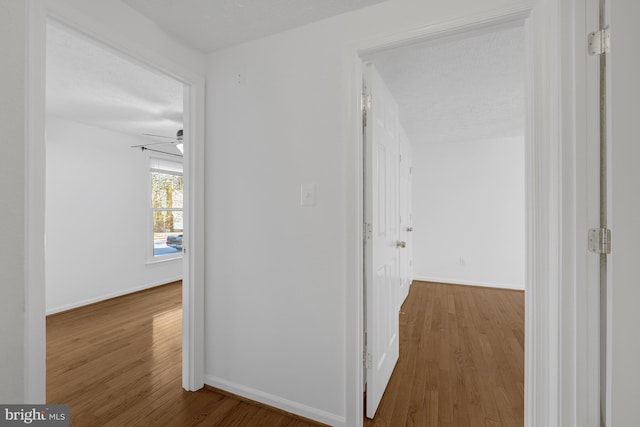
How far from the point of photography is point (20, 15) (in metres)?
1.12

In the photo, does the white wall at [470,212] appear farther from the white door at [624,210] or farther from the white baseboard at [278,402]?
the white door at [624,210]

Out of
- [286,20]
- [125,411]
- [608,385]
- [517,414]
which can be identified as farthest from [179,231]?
[608,385]

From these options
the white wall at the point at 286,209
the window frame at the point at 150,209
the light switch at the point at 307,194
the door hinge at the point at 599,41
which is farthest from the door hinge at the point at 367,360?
the window frame at the point at 150,209

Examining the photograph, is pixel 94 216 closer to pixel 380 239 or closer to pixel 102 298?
pixel 102 298

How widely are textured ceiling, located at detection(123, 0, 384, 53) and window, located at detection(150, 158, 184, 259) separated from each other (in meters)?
3.57

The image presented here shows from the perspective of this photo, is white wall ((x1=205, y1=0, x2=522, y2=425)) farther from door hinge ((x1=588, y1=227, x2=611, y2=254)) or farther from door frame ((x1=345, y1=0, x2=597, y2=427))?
door hinge ((x1=588, y1=227, x2=611, y2=254))

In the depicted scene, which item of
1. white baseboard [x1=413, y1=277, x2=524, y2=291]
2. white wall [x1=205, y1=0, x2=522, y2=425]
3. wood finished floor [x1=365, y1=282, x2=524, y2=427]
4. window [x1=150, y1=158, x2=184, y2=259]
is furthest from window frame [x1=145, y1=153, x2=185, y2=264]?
white baseboard [x1=413, y1=277, x2=524, y2=291]

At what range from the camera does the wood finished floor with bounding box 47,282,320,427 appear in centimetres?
172

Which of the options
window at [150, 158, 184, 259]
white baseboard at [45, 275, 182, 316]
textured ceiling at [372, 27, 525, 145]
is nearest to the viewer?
textured ceiling at [372, 27, 525, 145]

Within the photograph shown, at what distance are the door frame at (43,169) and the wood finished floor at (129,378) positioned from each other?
0.24 meters

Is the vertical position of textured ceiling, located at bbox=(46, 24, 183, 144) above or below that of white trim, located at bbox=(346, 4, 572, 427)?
above

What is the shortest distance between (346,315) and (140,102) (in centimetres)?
306

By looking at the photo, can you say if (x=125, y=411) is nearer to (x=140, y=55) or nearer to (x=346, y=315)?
(x=346, y=315)

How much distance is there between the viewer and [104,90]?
8.87ft
